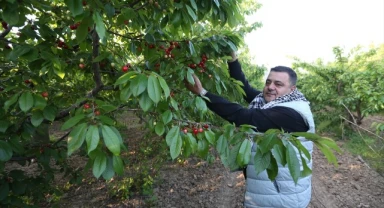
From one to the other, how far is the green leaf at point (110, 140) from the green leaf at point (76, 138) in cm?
7

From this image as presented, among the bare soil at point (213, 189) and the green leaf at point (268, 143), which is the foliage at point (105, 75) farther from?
the bare soil at point (213, 189)

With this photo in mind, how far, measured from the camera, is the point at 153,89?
104 cm

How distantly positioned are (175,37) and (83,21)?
0.97 metres

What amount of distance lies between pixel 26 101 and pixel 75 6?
1.63 feet

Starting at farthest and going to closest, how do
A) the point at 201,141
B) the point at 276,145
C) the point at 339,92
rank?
the point at 339,92 < the point at 201,141 < the point at 276,145

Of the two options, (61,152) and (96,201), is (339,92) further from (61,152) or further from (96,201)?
(61,152)

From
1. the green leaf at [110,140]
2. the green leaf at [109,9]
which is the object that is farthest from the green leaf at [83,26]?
the green leaf at [110,140]

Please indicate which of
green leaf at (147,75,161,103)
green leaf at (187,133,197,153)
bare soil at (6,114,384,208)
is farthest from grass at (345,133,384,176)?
green leaf at (147,75,161,103)

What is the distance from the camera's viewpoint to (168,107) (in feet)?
4.67

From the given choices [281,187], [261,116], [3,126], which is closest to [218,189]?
[281,187]

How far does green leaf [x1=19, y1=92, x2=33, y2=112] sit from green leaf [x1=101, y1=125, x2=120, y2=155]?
48cm

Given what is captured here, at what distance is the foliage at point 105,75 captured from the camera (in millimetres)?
1084

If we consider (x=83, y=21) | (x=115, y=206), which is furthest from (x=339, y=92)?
(x=83, y=21)

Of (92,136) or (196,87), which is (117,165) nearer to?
(92,136)
